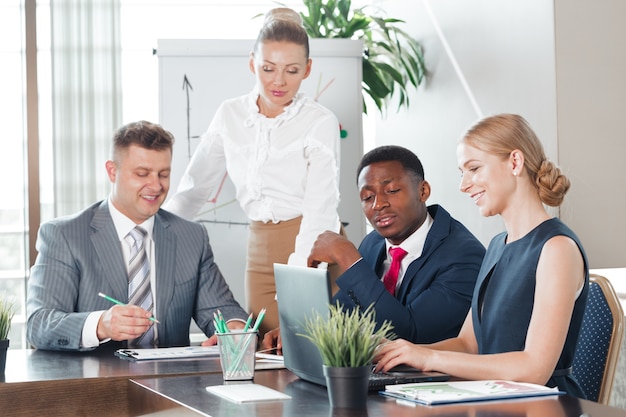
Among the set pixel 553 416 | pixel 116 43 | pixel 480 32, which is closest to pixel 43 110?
pixel 116 43

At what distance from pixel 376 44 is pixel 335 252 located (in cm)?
269

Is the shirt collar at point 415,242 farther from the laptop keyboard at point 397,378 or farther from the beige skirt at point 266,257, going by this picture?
the laptop keyboard at point 397,378

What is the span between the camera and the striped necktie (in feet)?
8.93

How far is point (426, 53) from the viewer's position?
4.93m

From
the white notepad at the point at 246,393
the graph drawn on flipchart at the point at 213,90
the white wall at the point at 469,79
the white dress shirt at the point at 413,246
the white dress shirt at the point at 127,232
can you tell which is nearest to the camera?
the white notepad at the point at 246,393

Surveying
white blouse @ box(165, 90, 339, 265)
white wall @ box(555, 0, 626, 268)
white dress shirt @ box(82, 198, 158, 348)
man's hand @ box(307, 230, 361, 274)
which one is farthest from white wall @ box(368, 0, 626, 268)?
white dress shirt @ box(82, 198, 158, 348)

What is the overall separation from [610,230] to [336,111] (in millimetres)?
1533

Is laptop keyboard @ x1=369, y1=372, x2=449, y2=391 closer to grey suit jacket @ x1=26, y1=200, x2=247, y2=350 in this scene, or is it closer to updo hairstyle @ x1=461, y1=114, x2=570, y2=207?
updo hairstyle @ x1=461, y1=114, x2=570, y2=207

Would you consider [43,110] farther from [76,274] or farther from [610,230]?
[610,230]

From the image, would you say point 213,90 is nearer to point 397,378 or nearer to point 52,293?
point 52,293

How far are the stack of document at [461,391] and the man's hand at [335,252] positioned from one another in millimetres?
735

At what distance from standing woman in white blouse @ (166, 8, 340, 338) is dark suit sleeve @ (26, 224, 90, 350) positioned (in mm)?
747

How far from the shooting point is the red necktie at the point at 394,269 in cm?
264

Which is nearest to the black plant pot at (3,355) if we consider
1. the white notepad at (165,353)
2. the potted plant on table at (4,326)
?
the potted plant on table at (4,326)
